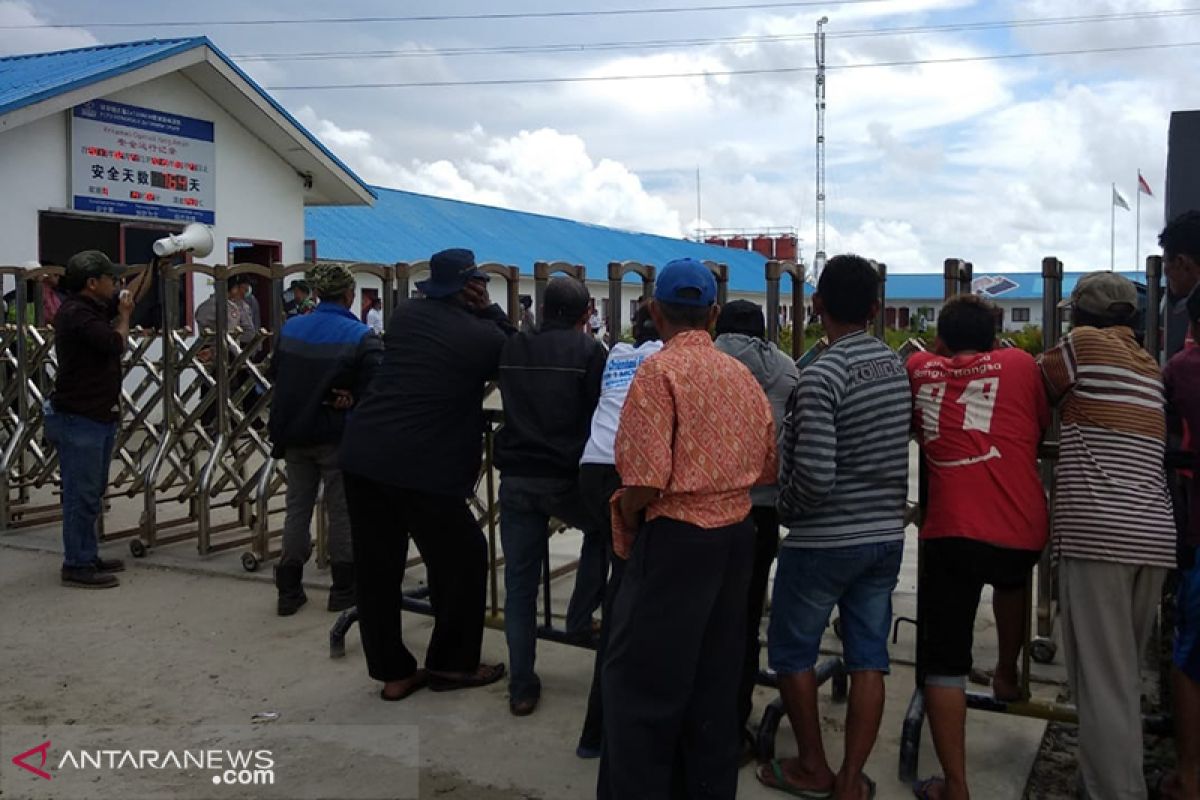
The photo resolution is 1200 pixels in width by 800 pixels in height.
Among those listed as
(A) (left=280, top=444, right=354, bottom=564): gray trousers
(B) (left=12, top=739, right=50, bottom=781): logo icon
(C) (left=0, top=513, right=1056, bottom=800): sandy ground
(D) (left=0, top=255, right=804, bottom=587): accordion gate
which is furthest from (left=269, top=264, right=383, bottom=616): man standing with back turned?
(B) (left=12, top=739, right=50, bottom=781): logo icon

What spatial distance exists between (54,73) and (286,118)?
8.16ft

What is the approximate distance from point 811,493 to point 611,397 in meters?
0.77

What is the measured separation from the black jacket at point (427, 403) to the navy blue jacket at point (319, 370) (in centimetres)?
88

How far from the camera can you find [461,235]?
25.0 m

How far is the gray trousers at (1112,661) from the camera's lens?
10.2 ft

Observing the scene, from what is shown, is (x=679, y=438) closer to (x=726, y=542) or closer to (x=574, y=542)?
(x=726, y=542)

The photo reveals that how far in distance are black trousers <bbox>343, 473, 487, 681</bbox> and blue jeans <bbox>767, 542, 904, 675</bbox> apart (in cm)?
132

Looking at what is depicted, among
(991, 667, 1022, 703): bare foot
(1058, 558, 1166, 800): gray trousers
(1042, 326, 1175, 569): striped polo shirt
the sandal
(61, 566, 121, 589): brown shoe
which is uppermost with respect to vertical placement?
(1042, 326, 1175, 569): striped polo shirt

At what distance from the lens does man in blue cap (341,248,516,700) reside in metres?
3.98

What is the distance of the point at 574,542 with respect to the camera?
273 inches

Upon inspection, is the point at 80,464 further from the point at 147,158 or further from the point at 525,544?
→ the point at 147,158

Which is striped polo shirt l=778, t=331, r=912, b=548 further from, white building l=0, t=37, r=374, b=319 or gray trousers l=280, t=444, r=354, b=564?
white building l=0, t=37, r=374, b=319

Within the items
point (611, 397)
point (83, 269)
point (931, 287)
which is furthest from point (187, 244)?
point (931, 287)

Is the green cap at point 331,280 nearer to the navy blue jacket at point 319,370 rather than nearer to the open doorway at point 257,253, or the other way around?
the navy blue jacket at point 319,370
